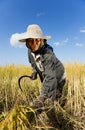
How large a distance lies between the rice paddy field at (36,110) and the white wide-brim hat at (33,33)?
55cm

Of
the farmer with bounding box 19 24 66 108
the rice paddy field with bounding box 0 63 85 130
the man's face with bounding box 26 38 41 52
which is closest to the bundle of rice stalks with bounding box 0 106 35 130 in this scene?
the rice paddy field with bounding box 0 63 85 130

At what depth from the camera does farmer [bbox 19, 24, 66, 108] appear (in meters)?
3.18

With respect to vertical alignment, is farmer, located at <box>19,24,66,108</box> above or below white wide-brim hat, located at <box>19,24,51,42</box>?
below

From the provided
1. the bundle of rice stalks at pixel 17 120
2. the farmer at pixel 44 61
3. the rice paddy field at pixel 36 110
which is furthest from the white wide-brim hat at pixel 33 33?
the bundle of rice stalks at pixel 17 120

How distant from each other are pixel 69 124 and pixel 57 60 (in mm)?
559

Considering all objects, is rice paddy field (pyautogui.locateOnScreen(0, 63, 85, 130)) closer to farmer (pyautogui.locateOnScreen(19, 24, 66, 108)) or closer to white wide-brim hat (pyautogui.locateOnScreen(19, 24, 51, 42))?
farmer (pyautogui.locateOnScreen(19, 24, 66, 108))

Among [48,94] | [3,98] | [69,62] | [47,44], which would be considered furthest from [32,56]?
[69,62]

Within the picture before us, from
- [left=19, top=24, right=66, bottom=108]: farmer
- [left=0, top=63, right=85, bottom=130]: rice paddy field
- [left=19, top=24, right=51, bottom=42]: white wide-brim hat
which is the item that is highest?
[left=19, top=24, right=51, bottom=42]: white wide-brim hat

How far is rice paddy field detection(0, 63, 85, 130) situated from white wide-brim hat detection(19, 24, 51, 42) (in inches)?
21.5

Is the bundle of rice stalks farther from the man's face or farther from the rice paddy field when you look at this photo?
the man's face

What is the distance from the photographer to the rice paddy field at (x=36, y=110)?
2.54 metres

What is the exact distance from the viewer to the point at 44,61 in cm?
329

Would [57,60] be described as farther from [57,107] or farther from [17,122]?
[17,122]

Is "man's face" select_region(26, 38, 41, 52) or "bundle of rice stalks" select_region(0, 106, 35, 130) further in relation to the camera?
"man's face" select_region(26, 38, 41, 52)
